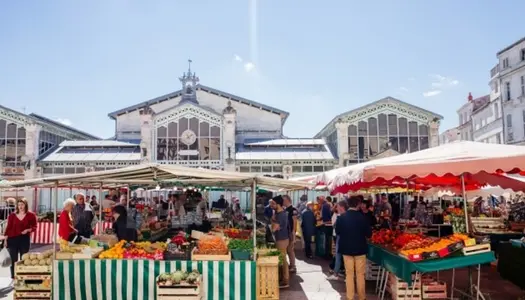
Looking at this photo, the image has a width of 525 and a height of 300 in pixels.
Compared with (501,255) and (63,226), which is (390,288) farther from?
(63,226)

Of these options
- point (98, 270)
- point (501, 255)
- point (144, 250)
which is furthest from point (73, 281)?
point (501, 255)

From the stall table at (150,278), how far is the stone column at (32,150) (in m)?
25.1

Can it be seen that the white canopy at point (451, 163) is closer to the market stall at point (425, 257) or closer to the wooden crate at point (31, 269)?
the market stall at point (425, 257)

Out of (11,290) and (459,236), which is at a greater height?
(459,236)

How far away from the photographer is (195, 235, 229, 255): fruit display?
718 centimetres

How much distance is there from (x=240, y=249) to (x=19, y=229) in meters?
4.90

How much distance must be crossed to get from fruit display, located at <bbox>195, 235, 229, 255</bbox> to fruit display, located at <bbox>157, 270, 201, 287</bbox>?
1.97 ft

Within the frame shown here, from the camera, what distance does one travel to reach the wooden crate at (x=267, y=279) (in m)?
7.85

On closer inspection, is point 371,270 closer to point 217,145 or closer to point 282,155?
point 282,155

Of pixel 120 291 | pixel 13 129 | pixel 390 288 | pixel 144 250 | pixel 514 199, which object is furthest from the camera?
pixel 13 129

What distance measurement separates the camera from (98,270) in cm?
708

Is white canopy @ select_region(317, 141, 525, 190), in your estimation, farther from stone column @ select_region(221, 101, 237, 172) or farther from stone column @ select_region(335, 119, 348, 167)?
stone column @ select_region(221, 101, 237, 172)

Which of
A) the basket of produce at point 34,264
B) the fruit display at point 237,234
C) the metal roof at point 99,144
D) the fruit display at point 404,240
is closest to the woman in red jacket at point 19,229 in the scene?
the basket of produce at point 34,264

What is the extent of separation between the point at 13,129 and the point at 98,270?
27160mm
